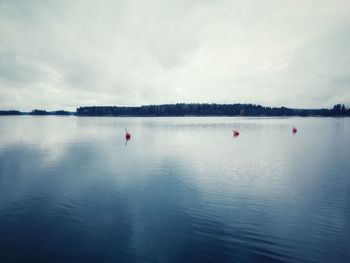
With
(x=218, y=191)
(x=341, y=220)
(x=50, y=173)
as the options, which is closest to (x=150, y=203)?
A: (x=218, y=191)

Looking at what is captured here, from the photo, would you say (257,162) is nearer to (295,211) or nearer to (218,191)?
(218,191)

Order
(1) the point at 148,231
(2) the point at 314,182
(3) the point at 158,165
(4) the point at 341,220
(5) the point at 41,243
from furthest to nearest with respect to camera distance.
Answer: (3) the point at 158,165 < (2) the point at 314,182 < (4) the point at 341,220 < (1) the point at 148,231 < (5) the point at 41,243

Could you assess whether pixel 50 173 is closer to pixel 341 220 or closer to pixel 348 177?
pixel 341 220

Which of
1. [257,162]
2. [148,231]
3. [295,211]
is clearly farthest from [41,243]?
[257,162]

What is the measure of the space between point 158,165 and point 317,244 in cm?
2287

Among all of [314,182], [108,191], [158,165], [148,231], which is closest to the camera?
[148,231]

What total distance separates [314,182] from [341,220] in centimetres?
967

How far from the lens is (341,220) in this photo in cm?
1580

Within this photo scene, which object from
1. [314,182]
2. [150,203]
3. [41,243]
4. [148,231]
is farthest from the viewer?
[314,182]

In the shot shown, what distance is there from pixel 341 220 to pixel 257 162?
19442 mm

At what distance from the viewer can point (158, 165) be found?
109ft

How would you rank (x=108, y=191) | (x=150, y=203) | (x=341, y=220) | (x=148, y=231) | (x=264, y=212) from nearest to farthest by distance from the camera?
(x=148, y=231), (x=341, y=220), (x=264, y=212), (x=150, y=203), (x=108, y=191)

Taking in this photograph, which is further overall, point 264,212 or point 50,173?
point 50,173

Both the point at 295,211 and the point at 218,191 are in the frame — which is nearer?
the point at 295,211
